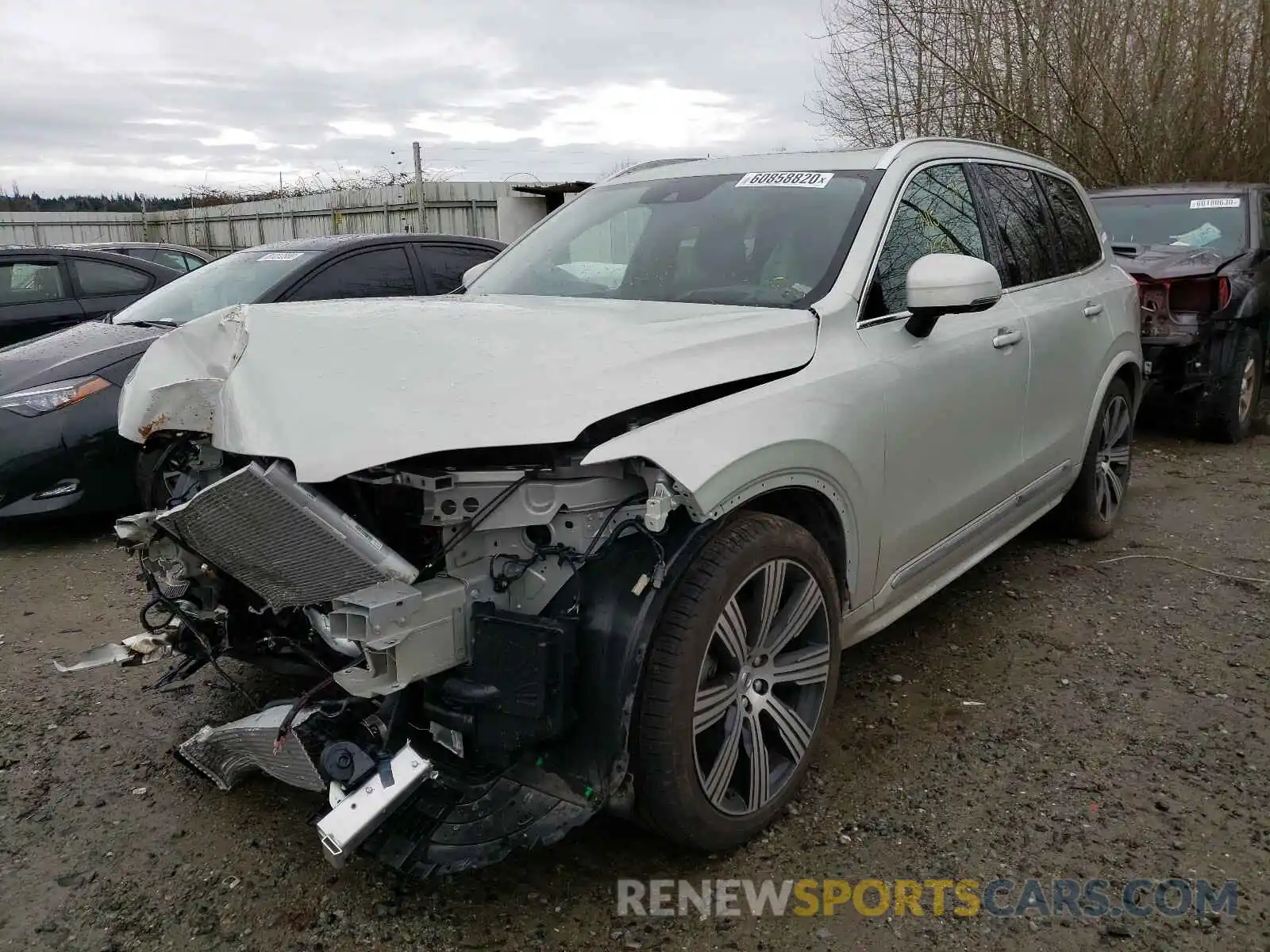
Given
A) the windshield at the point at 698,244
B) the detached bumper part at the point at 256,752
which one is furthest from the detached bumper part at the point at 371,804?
the windshield at the point at 698,244

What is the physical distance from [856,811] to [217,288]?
16.2 ft

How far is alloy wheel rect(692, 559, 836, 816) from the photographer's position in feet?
8.02

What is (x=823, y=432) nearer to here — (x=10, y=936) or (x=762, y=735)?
(x=762, y=735)

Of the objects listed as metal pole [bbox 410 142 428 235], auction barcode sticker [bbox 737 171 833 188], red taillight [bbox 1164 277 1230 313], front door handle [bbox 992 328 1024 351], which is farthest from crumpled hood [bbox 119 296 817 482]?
metal pole [bbox 410 142 428 235]

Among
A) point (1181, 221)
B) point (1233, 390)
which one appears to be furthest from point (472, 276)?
point (1181, 221)

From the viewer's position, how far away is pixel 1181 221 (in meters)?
7.80

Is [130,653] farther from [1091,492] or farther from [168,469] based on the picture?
[1091,492]

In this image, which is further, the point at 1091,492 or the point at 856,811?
the point at 1091,492

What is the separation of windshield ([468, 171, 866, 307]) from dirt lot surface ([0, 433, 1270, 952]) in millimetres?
1530

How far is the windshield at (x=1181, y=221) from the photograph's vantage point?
296 inches

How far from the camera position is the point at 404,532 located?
240cm

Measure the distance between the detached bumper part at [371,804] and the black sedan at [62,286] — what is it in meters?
6.41

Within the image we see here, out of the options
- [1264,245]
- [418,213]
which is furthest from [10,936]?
[418,213]

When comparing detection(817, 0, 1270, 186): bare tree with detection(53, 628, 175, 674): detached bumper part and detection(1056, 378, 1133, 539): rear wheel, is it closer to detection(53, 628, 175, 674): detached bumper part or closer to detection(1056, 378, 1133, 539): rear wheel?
detection(1056, 378, 1133, 539): rear wheel
